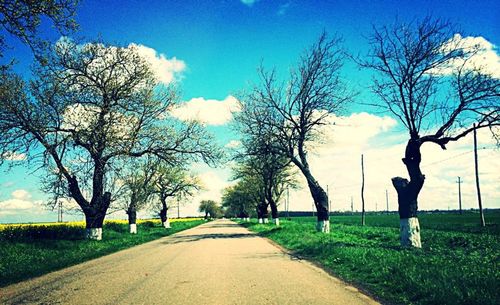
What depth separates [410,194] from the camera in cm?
1586

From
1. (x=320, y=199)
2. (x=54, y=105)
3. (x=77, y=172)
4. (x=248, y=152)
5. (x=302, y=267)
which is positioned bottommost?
(x=302, y=267)

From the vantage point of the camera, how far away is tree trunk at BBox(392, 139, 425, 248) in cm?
1545

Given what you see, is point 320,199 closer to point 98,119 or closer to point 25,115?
point 98,119

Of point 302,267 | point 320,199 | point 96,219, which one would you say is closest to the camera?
point 302,267

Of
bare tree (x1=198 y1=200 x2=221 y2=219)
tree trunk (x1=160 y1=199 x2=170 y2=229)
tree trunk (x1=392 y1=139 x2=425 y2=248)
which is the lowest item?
bare tree (x1=198 y1=200 x2=221 y2=219)

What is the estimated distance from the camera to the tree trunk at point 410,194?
15445mm

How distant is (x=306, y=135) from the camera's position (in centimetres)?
2828

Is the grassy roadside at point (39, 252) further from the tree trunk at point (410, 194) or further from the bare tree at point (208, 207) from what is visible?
the bare tree at point (208, 207)

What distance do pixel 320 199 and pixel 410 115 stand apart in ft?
37.0

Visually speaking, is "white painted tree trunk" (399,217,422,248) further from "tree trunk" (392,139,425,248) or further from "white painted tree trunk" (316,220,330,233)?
"white painted tree trunk" (316,220,330,233)

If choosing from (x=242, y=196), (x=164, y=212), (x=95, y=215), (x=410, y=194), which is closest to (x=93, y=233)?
(x=95, y=215)

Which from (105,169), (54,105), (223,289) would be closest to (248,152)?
(105,169)

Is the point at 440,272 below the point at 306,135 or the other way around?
below

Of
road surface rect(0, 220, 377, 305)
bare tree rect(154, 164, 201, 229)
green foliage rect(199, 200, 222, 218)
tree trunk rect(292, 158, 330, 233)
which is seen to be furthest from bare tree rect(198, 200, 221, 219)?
road surface rect(0, 220, 377, 305)
